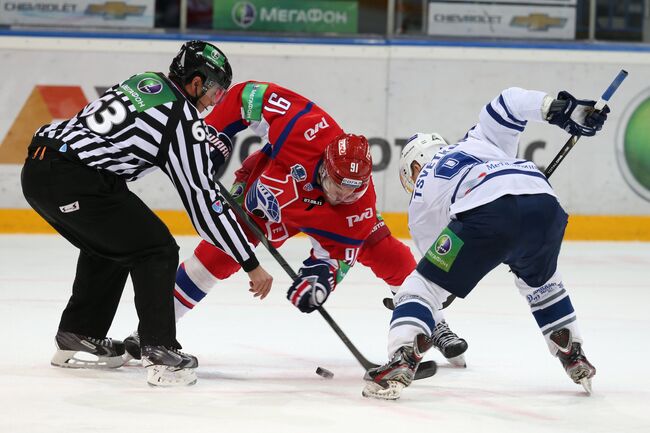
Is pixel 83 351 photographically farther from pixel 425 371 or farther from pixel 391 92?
pixel 391 92

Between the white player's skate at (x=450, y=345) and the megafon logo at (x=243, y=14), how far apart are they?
3699 millimetres

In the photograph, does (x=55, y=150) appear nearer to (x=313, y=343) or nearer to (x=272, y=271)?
(x=313, y=343)

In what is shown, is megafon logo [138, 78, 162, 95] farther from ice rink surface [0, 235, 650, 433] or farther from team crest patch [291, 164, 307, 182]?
ice rink surface [0, 235, 650, 433]

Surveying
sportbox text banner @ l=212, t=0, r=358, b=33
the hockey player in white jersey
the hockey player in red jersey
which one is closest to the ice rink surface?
the hockey player in white jersey

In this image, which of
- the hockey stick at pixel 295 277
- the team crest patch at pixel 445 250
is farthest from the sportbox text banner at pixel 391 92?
the team crest patch at pixel 445 250

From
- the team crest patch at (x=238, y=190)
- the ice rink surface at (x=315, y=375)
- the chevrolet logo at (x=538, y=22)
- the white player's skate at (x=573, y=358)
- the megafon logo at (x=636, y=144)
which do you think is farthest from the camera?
the chevrolet logo at (x=538, y=22)

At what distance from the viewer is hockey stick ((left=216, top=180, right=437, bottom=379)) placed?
3553 millimetres

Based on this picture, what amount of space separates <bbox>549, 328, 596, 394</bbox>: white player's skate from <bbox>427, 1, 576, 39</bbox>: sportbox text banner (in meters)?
4.04

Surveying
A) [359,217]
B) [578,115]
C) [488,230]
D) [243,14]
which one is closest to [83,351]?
[359,217]

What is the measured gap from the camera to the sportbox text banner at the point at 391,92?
Answer: 22.5 ft

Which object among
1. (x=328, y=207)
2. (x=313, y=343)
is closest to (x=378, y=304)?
(x=313, y=343)

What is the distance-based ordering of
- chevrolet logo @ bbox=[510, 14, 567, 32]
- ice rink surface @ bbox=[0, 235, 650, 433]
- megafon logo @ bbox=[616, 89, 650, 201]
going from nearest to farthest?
ice rink surface @ bbox=[0, 235, 650, 433] < megafon logo @ bbox=[616, 89, 650, 201] < chevrolet logo @ bbox=[510, 14, 567, 32]

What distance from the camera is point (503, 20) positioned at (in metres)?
7.28

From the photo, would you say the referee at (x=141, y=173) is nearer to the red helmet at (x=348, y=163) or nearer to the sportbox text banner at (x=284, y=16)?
the red helmet at (x=348, y=163)
